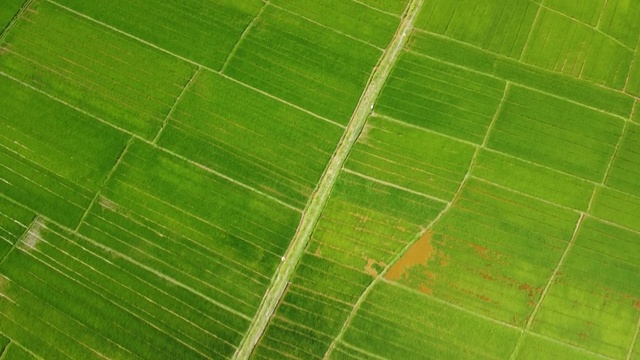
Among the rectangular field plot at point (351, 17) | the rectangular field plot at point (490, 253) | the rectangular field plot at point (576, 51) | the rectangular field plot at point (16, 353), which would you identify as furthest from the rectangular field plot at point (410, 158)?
the rectangular field plot at point (16, 353)

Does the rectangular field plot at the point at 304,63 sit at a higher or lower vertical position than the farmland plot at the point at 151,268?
higher

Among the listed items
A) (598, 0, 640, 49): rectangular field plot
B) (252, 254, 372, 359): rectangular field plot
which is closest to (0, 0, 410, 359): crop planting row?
(252, 254, 372, 359): rectangular field plot

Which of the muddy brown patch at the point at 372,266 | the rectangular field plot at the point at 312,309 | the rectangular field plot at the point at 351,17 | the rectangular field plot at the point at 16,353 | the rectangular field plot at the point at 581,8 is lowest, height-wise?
the rectangular field plot at the point at 16,353

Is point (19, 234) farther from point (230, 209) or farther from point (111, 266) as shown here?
point (230, 209)

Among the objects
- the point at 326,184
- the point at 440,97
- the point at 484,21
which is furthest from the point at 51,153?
the point at 484,21

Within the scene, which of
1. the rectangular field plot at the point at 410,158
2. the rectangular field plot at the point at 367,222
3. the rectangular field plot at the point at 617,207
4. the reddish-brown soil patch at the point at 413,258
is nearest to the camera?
the reddish-brown soil patch at the point at 413,258

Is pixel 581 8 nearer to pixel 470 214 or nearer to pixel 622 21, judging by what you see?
pixel 622 21

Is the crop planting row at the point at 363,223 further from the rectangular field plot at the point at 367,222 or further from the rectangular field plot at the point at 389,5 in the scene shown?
the rectangular field plot at the point at 389,5
